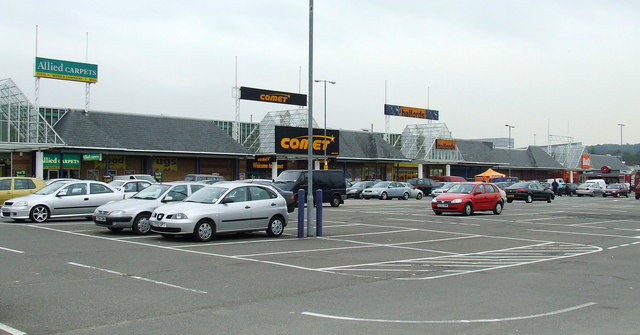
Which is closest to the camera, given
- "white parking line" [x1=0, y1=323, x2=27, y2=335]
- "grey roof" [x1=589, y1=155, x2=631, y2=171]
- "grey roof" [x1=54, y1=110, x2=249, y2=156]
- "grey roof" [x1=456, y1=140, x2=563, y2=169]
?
"white parking line" [x1=0, y1=323, x2=27, y2=335]

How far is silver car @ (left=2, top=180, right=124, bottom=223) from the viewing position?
2077 centimetres

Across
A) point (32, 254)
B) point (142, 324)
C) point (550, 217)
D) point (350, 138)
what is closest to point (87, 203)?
point (32, 254)

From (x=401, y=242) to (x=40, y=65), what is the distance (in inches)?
1501

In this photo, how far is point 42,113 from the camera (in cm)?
4494

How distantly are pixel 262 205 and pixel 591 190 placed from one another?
179 ft

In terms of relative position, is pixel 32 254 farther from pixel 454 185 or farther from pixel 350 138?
pixel 350 138

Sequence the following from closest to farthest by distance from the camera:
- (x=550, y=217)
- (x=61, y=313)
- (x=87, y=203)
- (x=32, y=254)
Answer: (x=61, y=313) → (x=32, y=254) → (x=87, y=203) → (x=550, y=217)

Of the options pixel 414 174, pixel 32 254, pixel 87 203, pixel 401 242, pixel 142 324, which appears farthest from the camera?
pixel 414 174

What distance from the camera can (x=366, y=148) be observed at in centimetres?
6600

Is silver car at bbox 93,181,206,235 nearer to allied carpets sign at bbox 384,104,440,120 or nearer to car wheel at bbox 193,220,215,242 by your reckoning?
car wheel at bbox 193,220,215,242

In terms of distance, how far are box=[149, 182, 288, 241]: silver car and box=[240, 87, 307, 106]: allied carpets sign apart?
42721 millimetres

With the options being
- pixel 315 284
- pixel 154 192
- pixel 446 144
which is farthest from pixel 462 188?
pixel 446 144

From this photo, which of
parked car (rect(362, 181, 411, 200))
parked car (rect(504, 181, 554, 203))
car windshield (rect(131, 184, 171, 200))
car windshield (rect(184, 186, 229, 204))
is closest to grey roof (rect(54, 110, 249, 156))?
parked car (rect(362, 181, 411, 200))

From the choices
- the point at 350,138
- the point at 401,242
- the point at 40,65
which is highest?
the point at 40,65
